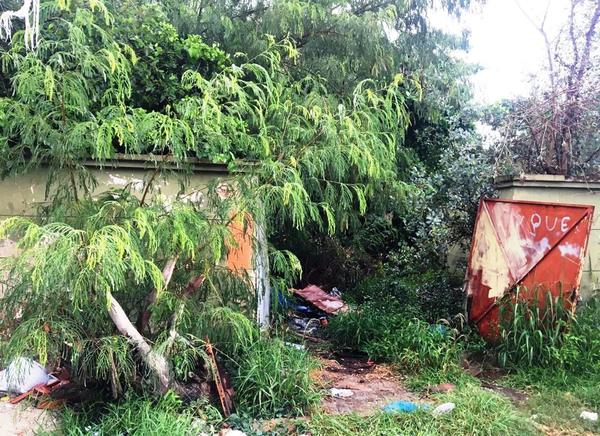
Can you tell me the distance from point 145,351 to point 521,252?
144 inches

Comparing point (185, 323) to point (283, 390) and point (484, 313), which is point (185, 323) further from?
point (484, 313)

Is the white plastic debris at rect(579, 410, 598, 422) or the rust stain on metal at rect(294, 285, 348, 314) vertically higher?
the rust stain on metal at rect(294, 285, 348, 314)

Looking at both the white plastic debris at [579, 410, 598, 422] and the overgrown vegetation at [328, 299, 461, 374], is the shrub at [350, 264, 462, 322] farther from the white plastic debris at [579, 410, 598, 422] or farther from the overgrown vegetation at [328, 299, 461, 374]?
the white plastic debris at [579, 410, 598, 422]

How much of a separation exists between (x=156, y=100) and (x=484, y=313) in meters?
3.90

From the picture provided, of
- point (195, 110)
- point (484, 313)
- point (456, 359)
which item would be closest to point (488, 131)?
point (484, 313)

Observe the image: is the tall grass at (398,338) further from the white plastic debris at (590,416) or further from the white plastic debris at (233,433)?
the white plastic debris at (233,433)

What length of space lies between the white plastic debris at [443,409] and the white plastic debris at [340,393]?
74 cm

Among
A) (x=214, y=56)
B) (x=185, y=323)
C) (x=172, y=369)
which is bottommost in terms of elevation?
(x=172, y=369)

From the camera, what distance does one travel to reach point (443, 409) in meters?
3.44

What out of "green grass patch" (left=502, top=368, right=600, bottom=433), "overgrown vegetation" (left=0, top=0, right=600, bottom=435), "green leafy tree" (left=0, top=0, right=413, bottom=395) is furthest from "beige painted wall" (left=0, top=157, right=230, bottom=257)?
"green grass patch" (left=502, top=368, right=600, bottom=433)

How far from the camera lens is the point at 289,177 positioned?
10.7 feet

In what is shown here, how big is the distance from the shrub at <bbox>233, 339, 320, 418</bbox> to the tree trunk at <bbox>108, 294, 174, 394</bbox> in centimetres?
57

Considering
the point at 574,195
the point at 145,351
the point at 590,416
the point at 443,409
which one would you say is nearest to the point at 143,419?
the point at 145,351

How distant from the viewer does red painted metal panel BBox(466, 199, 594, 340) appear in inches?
178
